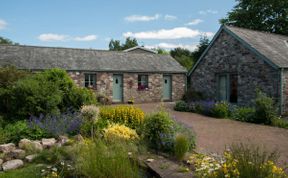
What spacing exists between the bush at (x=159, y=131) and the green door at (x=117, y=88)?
12.8 m

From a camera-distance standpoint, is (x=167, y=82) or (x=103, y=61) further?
(x=167, y=82)

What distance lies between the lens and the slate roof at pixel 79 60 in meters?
17.2

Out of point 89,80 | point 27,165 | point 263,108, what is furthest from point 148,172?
point 89,80

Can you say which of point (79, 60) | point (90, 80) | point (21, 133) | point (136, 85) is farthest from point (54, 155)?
point (136, 85)

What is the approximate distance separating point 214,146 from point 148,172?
3121mm

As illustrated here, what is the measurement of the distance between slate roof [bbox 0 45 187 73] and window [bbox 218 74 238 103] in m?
5.59

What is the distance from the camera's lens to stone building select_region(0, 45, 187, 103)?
17.7 meters

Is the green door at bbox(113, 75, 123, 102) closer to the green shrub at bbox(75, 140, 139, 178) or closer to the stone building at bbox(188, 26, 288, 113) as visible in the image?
the stone building at bbox(188, 26, 288, 113)

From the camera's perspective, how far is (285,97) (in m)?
13.1

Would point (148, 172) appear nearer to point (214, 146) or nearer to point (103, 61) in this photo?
point (214, 146)

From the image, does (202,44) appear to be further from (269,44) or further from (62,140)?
(62,140)

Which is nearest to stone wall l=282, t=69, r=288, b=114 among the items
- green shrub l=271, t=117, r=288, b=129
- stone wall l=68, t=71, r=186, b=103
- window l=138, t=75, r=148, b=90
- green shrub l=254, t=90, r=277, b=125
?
green shrub l=254, t=90, r=277, b=125

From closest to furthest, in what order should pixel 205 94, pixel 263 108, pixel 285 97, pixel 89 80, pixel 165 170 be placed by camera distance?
pixel 165 170 → pixel 263 108 → pixel 285 97 → pixel 205 94 → pixel 89 80

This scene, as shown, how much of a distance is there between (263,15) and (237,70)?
51.4ft
